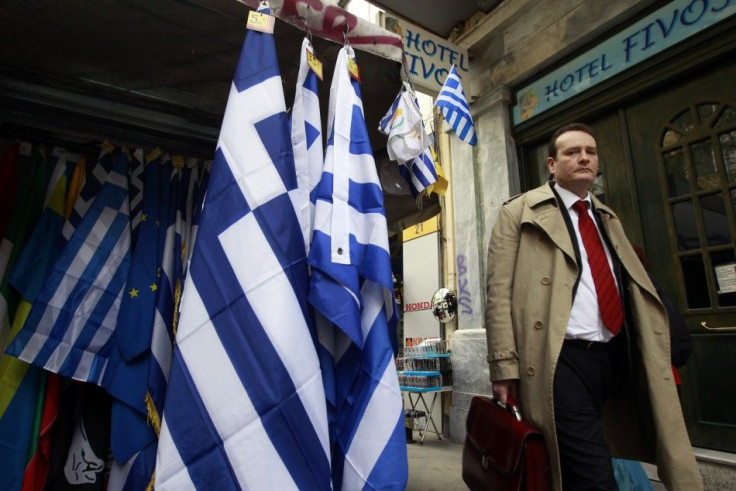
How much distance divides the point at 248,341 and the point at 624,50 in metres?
4.81

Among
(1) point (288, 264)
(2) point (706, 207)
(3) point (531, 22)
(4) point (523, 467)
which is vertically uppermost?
(3) point (531, 22)

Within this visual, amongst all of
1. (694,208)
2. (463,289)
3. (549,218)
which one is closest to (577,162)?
(549,218)

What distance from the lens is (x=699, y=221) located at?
3.66m

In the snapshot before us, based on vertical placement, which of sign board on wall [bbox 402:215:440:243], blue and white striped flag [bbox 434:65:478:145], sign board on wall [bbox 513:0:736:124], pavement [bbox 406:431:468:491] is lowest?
pavement [bbox 406:431:468:491]

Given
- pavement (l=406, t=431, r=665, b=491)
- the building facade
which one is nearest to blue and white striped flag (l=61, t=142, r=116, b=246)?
pavement (l=406, t=431, r=665, b=491)

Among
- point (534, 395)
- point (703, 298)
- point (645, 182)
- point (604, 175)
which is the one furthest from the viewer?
point (604, 175)

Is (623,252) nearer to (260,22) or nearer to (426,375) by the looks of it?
(260,22)

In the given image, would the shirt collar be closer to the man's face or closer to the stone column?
the man's face

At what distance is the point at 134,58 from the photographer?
1974 mm

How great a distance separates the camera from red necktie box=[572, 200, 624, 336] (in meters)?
1.98

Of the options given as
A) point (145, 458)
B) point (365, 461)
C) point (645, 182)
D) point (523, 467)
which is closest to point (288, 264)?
point (365, 461)

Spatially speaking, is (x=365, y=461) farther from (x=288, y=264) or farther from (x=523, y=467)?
(x=523, y=467)

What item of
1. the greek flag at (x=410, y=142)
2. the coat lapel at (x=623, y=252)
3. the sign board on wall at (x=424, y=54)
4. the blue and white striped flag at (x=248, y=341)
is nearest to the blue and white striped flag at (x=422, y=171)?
the greek flag at (x=410, y=142)

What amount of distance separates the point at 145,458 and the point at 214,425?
2.38 ft
